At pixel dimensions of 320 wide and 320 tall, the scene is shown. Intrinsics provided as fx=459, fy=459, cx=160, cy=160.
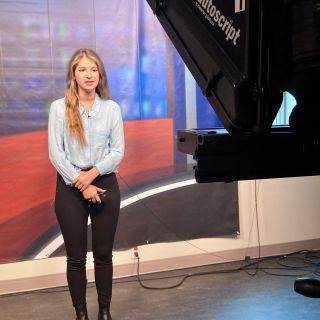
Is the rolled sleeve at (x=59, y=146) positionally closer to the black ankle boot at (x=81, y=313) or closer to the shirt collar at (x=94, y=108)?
the shirt collar at (x=94, y=108)

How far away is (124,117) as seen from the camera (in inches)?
137

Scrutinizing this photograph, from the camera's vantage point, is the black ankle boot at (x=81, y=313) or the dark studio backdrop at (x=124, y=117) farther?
the dark studio backdrop at (x=124, y=117)

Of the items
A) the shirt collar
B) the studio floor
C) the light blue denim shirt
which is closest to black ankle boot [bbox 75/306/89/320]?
the studio floor

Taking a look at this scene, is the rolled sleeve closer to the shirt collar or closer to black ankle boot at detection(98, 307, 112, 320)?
the shirt collar

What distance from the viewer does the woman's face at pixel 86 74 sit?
2.53 m

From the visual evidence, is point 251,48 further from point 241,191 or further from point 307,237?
point 307,237

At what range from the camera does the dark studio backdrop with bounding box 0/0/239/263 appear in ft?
10.4

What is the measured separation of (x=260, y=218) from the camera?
3965mm

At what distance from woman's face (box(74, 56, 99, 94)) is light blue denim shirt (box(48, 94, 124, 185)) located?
0.35 feet

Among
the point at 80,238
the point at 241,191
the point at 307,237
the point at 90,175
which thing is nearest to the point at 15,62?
the point at 90,175

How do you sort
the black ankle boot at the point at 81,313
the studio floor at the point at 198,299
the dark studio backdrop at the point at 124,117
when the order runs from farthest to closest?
1. the dark studio backdrop at the point at 124,117
2. the studio floor at the point at 198,299
3. the black ankle boot at the point at 81,313

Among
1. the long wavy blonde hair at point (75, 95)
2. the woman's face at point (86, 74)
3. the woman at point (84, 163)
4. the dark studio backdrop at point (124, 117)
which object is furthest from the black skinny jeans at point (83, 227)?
the dark studio backdrop at point (124, 117)

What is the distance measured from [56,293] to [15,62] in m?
1.64

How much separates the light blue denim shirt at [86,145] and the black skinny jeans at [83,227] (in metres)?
0.09
